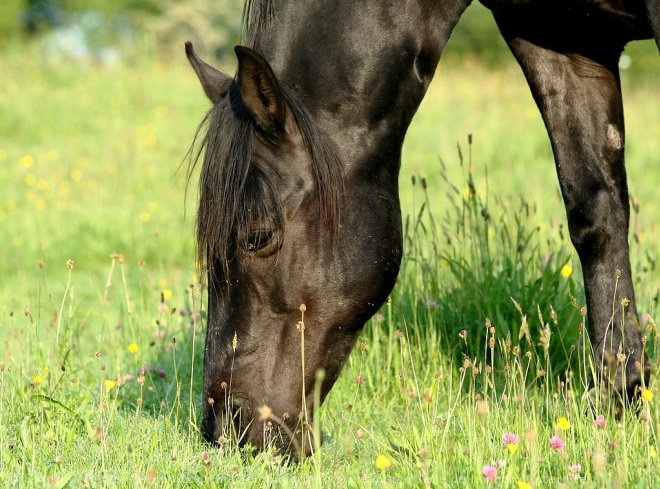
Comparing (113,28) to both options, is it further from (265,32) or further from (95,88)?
(265,32)

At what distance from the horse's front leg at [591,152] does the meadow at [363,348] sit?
24 centimetres

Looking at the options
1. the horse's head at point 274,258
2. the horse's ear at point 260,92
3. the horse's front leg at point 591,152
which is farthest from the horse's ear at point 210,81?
the horse's front leg at point 591,152

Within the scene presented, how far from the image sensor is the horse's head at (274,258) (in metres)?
2.72

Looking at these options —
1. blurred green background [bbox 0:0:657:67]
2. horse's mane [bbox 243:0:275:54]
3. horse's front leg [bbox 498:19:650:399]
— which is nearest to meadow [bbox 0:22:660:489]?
horse's front leg [bbox 498:19:650:399]

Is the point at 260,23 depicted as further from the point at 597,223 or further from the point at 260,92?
the point at 597,223

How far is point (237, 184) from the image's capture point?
2686 mm

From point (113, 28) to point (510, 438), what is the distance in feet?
131

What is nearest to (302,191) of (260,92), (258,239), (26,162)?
(258,239)

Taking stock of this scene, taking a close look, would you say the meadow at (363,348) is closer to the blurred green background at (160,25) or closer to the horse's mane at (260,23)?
the horse's mane at (260,23)

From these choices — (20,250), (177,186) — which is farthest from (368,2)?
(177,186)

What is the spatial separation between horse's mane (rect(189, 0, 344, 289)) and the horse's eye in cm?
2

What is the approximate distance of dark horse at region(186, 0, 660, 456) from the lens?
2.74m

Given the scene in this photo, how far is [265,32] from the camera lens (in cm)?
291

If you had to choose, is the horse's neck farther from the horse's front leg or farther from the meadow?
the horse's front leg
